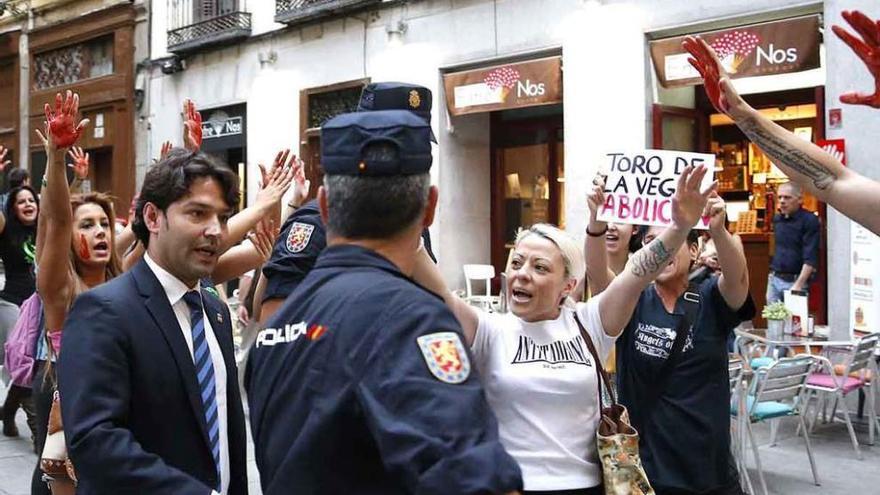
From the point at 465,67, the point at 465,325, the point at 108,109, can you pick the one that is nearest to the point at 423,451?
the point at 465,325

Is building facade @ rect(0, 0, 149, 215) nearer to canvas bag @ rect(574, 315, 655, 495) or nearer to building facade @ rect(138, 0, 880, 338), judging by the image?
building facade @ rect(138, 0, 880, 338)

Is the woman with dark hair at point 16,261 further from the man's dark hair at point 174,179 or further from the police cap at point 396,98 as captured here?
the police cap at point 396,98

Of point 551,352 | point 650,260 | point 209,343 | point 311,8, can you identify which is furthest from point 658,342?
point 311,8

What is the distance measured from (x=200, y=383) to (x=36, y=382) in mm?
1877

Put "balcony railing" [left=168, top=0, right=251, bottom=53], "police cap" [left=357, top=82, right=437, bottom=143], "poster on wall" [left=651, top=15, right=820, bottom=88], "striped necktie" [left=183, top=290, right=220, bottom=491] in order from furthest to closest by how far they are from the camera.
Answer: "balcony railing" [left=168, top=0, right=251, bottom=53], "poster on wall" [left=651, top=15, right=820, bottom=88], "police cap" [left=357, top=82, right=437, bottom=143], "striped necktie" [left=183, top=290, right=220, bottom=491]

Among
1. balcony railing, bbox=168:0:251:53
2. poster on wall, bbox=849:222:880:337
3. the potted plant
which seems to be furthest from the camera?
balcony railing, bbox=168:0:251:53

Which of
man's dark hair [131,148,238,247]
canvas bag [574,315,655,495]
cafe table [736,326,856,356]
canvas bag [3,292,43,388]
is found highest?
man's dark hair [131,148,238,247]

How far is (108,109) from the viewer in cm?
2084

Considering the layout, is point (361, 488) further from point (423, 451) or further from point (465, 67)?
point (465, 67)

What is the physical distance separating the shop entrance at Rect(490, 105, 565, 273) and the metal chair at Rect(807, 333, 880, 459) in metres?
5.76

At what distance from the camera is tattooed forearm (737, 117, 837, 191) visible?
3029mm

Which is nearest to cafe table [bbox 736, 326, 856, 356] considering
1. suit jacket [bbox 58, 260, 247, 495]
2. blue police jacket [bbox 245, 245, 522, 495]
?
suit jacket [bbox 58, 260, 247, 495]

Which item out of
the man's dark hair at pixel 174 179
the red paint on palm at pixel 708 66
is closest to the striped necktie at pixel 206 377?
the man's dark hair at pixel 174 179

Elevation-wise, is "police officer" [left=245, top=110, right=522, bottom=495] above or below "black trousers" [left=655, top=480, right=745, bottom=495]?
above
